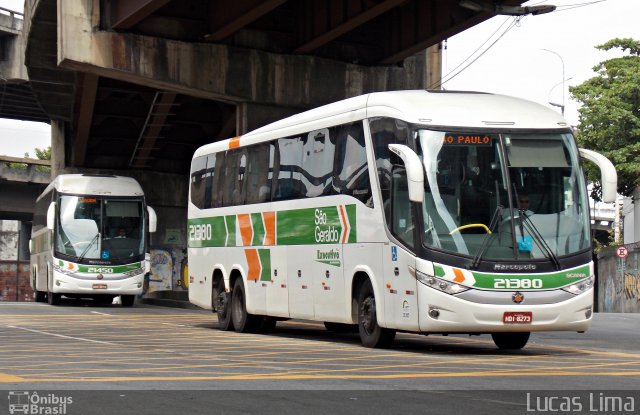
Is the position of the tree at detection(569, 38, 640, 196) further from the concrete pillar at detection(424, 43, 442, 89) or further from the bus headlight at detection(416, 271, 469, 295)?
the bus headlight at detection(416, 271, 469, 295)

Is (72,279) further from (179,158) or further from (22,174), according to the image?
(22,174)

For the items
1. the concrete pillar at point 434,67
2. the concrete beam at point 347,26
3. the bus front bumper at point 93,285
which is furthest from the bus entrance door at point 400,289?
the concrete pillar at point 434,67

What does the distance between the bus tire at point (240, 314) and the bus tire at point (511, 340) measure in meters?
5.52

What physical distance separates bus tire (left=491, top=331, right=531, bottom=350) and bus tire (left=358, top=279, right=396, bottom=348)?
1555 millimetres

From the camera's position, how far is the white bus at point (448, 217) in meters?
15.6

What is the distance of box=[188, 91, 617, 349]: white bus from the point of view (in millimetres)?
15586

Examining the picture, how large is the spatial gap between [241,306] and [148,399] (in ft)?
40.1

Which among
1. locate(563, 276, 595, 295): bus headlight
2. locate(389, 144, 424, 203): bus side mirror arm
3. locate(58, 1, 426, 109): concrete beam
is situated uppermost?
locate(58, 1, 426, 109): concrete beam

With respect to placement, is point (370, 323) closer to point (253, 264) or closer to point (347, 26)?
point (253, 264)

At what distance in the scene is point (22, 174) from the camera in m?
63.9

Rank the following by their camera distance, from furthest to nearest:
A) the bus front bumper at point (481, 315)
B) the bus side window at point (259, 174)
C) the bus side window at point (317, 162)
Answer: the bus side window at point (259, 174) → the bus side window at point (317, 162) → the bus front bumper at point (481, 315)

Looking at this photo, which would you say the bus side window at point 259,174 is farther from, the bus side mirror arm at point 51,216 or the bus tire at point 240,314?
the bus side mirror arm at point 51,216

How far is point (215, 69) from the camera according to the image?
31.9m

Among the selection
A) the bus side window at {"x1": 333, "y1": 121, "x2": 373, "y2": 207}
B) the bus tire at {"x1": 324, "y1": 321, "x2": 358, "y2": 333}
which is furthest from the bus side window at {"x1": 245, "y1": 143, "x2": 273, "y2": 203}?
the bus side window at {"x1": 333, "y1": 121, "x2": 373, "y2": 207}
